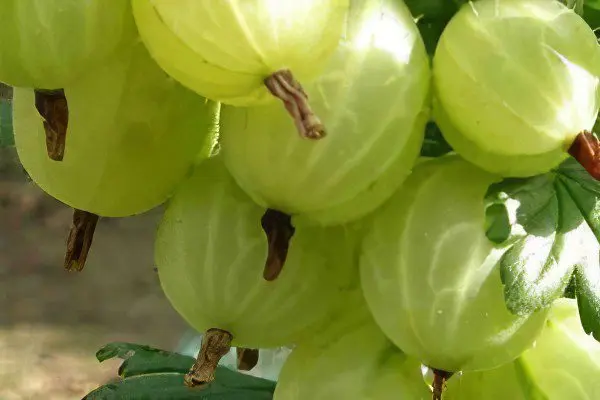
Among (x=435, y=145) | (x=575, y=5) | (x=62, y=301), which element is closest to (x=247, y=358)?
(x=435, y=145)

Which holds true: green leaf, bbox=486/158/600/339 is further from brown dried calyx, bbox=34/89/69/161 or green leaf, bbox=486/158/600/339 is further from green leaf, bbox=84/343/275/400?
green leaf, bbox=84/343/275/400

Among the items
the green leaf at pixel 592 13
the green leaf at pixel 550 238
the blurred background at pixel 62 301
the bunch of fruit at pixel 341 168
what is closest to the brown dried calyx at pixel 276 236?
the bunch of fruit at pixel 341 168

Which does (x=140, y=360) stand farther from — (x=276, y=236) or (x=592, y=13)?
(x=592, y=13)

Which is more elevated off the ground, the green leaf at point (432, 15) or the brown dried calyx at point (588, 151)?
the green leaf at point (432, 15)

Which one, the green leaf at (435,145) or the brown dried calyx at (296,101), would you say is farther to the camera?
the green leaf at (435,145)

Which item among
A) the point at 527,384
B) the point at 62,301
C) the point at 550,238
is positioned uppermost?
the point at 550,238

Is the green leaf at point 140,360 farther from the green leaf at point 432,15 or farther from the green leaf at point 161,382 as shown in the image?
the green leaf at point 432,15

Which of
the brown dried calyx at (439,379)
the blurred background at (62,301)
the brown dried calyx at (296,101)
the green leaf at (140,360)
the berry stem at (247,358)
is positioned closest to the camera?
the brown dried calyx at (296,101)

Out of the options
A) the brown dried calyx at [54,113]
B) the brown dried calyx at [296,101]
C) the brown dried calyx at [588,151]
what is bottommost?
the brown dried calyx at [588,151]
